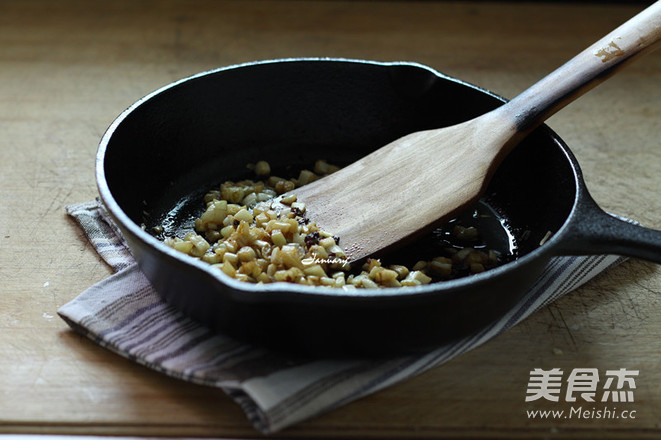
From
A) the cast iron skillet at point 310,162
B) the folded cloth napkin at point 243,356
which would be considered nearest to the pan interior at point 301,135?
the cast iron skillet at point 310,162

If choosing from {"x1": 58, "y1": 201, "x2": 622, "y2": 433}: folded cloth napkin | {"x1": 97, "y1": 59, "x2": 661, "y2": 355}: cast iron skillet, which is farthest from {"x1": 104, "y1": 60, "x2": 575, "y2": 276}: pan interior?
{"x1": 58, "y1": 201, "x2": 622, "y2": 433}: folded cloth napkin

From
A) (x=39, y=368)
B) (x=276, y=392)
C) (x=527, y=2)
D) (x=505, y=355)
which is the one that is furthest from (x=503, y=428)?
(x=527, y=2)

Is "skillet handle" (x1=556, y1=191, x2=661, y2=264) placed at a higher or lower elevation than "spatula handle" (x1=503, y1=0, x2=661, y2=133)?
lower

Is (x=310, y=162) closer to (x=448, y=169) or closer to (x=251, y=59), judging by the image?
(x=448, y=169)

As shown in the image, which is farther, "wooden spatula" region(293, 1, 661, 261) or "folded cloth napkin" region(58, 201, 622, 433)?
"wooden spatula" region(293, 1, 661, 261)

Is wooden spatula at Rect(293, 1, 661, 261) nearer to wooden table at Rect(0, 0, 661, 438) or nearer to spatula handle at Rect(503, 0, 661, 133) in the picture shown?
spatula handle at Rect(503, 0, 661, 133)

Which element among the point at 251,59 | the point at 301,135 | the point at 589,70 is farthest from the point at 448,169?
the point at 251,59

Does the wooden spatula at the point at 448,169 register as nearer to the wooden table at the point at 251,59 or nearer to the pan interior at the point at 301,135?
the pan interior at the point at 301,135
